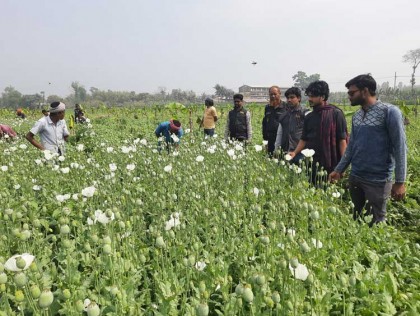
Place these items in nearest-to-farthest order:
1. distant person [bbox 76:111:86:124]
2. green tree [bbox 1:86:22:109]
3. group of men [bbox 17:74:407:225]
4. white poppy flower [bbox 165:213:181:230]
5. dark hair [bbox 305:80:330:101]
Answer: white poppy flower [bbox 165:213:181:230] < group of men [bbox 17:74:407:225] < dark hair [bbox 305:80:330:101] < distant person [bbox 76:111:86:124] < green tree [bbox 1:86:22:109]

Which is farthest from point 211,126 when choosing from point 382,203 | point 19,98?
point 19,98

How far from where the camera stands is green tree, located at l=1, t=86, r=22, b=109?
89356 mm

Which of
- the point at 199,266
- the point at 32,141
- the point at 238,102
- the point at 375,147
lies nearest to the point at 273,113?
the point at 238,102

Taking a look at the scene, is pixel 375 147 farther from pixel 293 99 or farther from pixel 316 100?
pixel 293 99

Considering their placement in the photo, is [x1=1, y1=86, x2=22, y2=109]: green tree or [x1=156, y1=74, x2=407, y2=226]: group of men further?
[x1=1, y1=86, x2=22, y2=109]: green tree

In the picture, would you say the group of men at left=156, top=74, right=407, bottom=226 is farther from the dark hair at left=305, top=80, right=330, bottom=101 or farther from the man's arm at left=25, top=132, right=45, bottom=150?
the man's arm at left=25, top=132, right=45, bottom=150

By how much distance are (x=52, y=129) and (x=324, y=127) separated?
3.88 metres

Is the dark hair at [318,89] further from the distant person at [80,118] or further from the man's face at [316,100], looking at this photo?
the distant person at [80,118]

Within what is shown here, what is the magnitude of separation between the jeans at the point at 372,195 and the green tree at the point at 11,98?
96442mm

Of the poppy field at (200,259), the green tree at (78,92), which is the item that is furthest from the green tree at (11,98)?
the poppy field at (200,259)

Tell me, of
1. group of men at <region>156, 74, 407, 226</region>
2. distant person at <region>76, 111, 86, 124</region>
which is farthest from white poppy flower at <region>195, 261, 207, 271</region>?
distant person at <region>76, 111, 86, 124</region>

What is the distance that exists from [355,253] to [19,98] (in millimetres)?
103587

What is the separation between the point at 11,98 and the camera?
309 ft

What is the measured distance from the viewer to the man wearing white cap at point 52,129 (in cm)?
517
